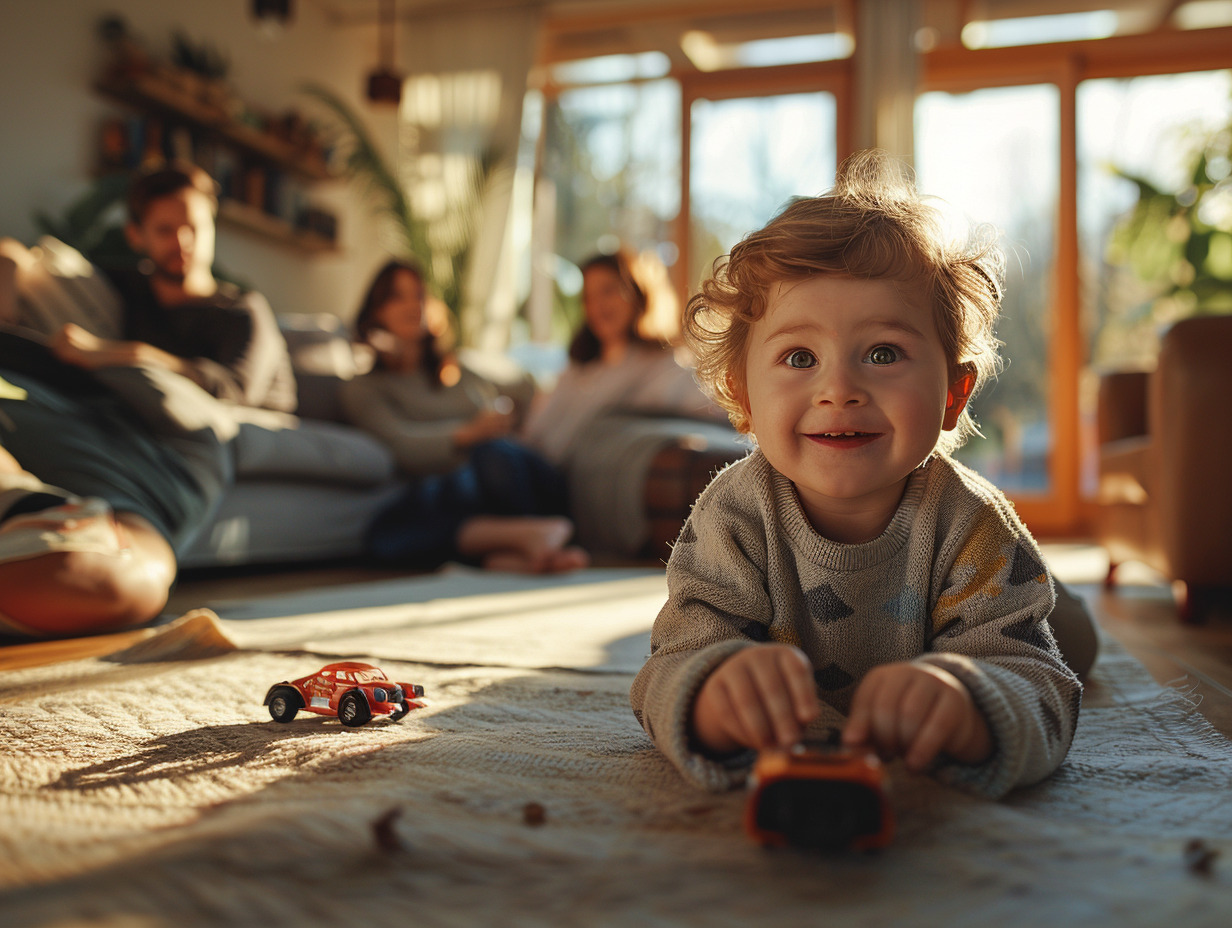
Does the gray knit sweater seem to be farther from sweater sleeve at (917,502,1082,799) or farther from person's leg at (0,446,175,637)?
person's leg at (0,446,175,637)

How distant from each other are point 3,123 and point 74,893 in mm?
3238

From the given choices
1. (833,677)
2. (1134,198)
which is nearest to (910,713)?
(833,677)

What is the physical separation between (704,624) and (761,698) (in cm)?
12

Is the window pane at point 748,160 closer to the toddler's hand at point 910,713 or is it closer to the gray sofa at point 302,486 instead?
the gray sofa at point 302,486

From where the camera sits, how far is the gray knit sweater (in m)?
0.65

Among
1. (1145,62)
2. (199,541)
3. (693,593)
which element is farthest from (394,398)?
(1145,62)

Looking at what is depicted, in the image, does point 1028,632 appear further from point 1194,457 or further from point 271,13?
point 271,13

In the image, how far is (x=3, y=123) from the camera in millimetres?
2904

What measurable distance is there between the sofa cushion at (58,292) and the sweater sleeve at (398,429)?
2.38 ft

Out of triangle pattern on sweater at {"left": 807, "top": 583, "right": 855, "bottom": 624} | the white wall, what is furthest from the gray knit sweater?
the white wall

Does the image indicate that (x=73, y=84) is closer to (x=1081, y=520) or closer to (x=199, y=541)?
(x=199, y=541)

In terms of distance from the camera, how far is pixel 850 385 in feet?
2.15

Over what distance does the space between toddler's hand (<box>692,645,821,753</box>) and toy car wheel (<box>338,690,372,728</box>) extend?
33 cm

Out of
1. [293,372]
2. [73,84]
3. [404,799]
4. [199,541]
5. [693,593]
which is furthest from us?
[73,84]
